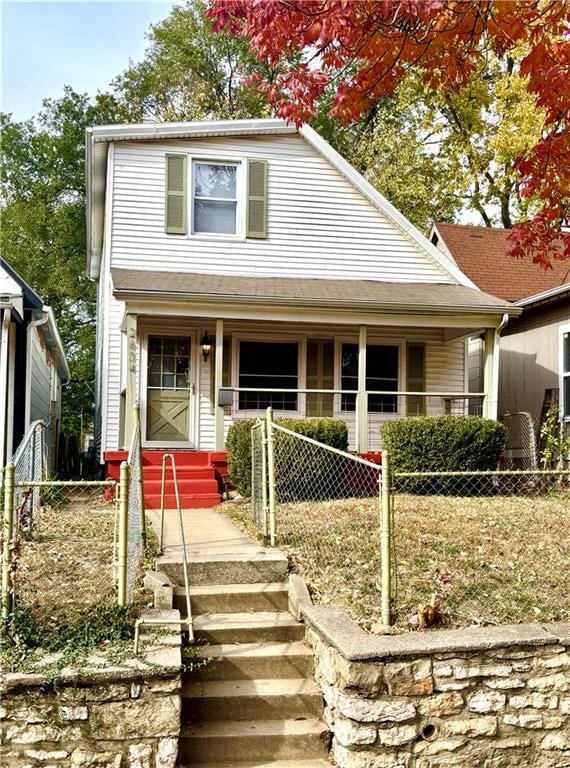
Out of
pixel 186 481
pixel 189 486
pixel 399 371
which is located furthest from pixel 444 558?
pixel 399 371

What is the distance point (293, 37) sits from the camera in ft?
20.2

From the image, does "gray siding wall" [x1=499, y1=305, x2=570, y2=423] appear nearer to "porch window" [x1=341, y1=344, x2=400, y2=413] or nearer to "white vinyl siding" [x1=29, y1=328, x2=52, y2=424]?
"porch window" [x1=341, y1=344, x2=400, y2=413]

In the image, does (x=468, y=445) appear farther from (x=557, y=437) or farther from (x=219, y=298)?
(x=219, y=298)

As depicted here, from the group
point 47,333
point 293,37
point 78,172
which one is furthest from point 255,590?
point 78,172

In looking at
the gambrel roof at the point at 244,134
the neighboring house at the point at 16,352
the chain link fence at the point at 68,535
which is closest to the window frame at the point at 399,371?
the gambrel roof at the point at 244,134

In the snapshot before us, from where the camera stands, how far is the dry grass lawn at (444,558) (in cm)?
539

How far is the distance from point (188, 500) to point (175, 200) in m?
5.64

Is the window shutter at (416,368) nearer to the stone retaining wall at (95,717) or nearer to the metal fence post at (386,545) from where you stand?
the metal fence post at (386,545)

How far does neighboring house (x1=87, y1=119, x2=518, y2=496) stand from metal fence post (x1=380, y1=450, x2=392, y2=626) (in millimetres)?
6420

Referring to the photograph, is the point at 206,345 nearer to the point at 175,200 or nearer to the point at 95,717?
the point at 175,200

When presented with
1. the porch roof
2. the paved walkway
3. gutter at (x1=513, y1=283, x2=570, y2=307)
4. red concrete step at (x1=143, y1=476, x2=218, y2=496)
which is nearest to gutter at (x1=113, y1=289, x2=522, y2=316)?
the porch roof

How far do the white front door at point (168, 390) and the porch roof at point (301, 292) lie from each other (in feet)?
4.09

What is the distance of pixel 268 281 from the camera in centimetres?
1283

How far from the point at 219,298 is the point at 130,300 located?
4.34 feet
